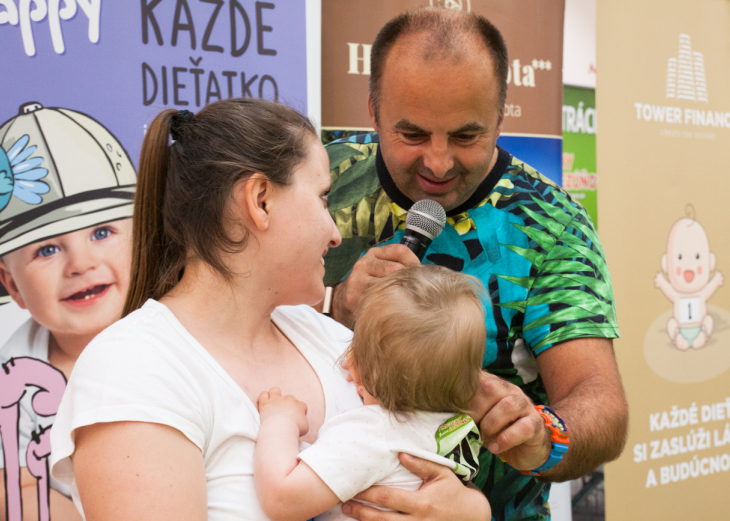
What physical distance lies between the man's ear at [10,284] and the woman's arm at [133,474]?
1282mm

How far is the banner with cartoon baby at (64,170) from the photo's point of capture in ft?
6.83

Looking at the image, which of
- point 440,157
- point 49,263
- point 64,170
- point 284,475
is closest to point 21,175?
point 64,170

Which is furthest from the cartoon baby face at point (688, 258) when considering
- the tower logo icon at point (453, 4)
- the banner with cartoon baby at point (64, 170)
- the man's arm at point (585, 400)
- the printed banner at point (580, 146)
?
the banner with cartoon baby at point (64, 170)

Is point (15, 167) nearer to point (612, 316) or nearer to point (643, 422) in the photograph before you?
point (612, 316)

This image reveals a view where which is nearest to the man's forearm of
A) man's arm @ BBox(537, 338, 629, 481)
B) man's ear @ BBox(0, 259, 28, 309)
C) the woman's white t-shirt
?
man's arm @ BBox(537, 338, 629, 481)

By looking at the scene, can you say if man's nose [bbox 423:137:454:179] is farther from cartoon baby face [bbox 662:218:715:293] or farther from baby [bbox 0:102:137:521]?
cartoon baby face [bbox 662:218:715:293]

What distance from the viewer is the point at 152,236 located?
1.47m

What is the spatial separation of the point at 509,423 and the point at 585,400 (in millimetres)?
417

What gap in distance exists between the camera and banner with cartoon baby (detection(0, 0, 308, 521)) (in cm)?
208

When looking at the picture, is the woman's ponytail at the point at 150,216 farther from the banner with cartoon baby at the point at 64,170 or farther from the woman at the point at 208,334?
the banner with cartoon baby at the point at 64,170

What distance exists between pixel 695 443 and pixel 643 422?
55cm

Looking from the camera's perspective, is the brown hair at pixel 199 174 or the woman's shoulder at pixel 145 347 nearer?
the woman's shoulder at pixel 145 347

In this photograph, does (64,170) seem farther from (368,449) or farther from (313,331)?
(368,449)

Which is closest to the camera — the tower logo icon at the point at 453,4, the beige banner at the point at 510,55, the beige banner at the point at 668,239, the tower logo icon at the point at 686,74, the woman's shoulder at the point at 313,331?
the woman's shoulder at the point at 313,331
